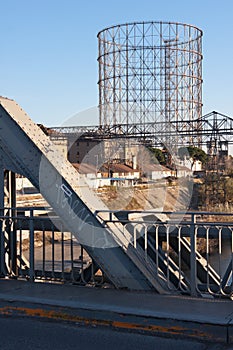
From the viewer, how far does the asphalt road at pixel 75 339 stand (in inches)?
170

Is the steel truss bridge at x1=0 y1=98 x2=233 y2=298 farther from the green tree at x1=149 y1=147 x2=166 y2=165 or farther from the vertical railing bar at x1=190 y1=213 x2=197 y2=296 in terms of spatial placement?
the green tree at x1=149 y1=147 x2=166 y2=165

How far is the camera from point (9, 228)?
686 cm

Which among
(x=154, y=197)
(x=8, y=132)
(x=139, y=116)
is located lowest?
(x=154, y=197)

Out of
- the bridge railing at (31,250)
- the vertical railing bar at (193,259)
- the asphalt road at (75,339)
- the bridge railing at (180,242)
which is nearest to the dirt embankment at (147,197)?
the bridge railing at (31,250)

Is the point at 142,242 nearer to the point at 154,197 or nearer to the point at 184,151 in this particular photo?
the point at 154,197

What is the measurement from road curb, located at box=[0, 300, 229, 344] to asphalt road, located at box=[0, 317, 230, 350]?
0.28 ft

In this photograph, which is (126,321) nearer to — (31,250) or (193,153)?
(31,250)

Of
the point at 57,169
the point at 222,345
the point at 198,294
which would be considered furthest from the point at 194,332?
the point at 57,169

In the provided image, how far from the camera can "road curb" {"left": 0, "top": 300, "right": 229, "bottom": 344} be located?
14.6 ft

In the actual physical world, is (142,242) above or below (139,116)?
below

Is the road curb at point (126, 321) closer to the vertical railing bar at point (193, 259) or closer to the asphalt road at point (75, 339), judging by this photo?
the asphalt road at point (75, 339)

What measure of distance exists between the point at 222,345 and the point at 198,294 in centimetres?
134

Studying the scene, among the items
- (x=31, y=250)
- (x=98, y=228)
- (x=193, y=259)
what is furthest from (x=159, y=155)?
(x=193, y=259)

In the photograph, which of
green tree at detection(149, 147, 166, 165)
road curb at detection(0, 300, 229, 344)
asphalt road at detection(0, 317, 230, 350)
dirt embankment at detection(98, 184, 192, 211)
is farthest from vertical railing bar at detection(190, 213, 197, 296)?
green tree at detection(149, 147, 166, 165)
